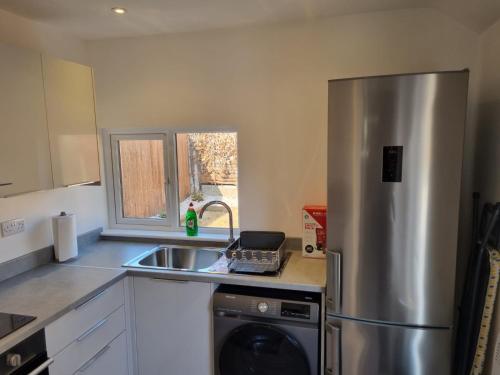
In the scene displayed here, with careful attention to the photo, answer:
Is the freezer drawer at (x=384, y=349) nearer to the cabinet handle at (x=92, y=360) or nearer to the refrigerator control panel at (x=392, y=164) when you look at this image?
the refrigerator control panel at (x=392, y=164)

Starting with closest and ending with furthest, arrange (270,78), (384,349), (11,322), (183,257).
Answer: (11,322)
(384,349)
(270,78)
(183,257)

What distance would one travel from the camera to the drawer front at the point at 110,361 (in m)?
1.80

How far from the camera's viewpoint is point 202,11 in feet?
6.59

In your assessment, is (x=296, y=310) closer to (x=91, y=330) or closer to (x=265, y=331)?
(x=265, y=331)

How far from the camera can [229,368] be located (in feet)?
6.43

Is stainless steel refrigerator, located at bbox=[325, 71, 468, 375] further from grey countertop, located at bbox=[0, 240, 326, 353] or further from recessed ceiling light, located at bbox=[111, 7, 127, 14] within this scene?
recessed ceiling light, located at bbox=[111, 7, 127, 14]

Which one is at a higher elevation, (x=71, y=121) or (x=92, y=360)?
(x=71, y=121)

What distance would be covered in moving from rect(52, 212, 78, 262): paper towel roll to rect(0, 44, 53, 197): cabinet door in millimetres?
407

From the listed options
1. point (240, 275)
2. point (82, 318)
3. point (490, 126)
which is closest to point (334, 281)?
point (240, 275)

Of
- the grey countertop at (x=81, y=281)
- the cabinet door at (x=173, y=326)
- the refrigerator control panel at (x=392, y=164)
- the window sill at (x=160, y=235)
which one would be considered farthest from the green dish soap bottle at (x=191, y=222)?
the refrigerator control panel at (x=392, y=164)

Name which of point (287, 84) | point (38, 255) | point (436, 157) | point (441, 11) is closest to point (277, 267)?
point (436, 157)

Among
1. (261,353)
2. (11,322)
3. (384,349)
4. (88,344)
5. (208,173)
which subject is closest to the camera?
(11,322)

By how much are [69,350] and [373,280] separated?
141 centimetres

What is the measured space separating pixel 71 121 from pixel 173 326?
4.15 ft
